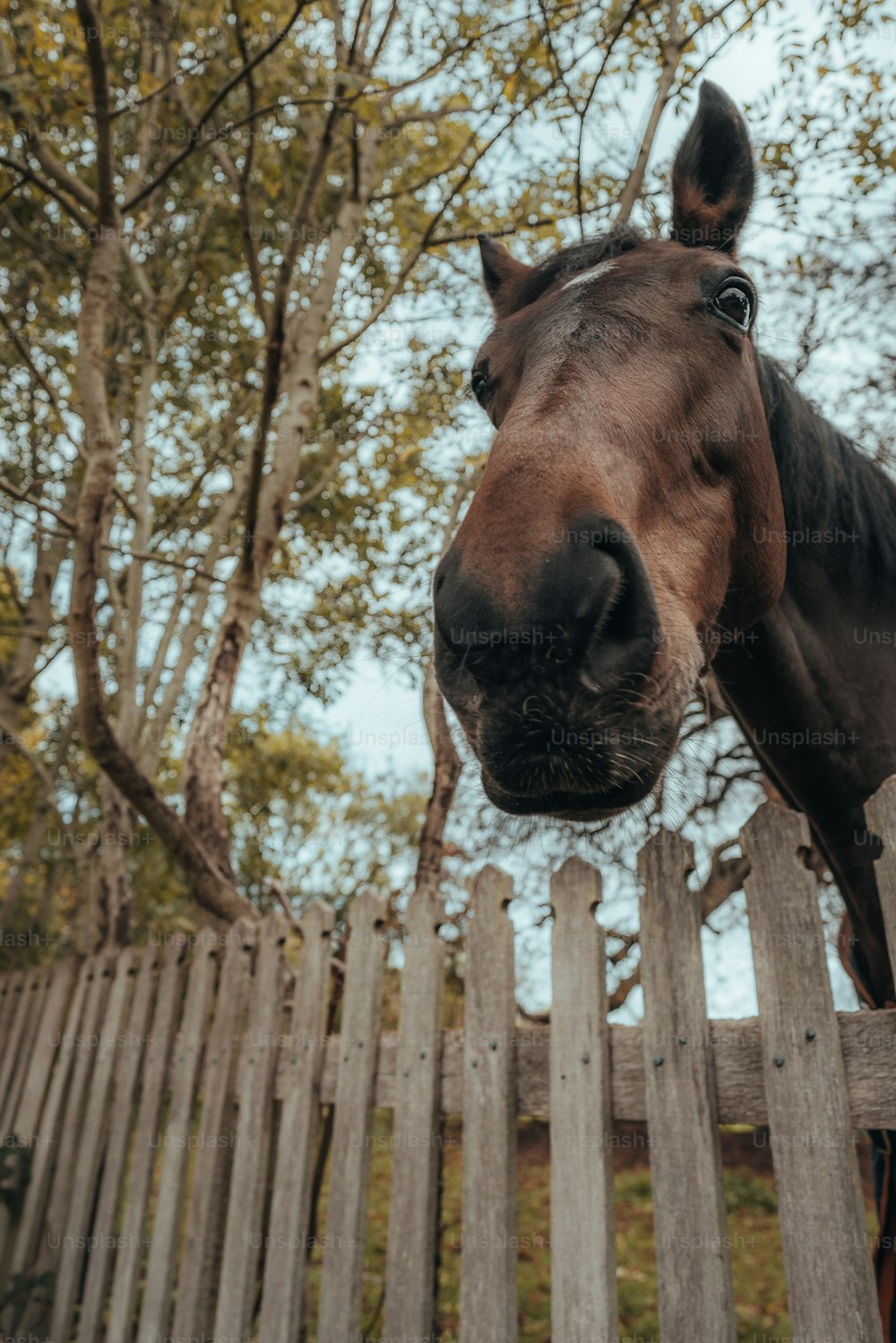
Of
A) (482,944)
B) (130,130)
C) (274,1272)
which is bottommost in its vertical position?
(274,1272)

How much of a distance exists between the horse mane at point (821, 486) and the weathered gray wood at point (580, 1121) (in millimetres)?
1224

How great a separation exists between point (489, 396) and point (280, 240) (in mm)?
5986

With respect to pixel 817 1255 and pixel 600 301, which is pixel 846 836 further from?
pixel 600 301

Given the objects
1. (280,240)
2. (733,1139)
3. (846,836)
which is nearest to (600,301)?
(846,836)

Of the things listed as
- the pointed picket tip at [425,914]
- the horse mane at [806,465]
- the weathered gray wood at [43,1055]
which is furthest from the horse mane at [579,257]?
the weathered gray wood at [43,1055]

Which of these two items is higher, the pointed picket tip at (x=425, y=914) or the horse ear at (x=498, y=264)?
the horse ear at (x=498, y=264)

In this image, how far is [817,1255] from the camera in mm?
1691

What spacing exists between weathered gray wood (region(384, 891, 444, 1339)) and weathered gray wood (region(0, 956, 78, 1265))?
3.21 meters

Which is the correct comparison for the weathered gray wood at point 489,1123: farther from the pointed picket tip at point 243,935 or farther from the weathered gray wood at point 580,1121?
the pointed picket tip at point 243,935

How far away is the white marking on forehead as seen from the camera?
2.16m

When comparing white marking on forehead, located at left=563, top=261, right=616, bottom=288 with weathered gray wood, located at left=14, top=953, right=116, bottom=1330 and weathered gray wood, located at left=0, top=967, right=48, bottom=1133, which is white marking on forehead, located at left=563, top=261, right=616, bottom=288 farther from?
weathered gray wood, located at left=0, top=967, right=48, bottom=1133

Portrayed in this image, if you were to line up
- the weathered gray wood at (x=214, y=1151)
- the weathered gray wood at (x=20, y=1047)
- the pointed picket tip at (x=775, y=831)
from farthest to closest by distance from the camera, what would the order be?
the weathered gray wood at (x=20, y=1047) → the weathered gray wood at (x=214, y=1151) → the pointed picket tip at (x=775, y=831)

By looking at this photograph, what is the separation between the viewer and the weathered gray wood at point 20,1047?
17.2ft

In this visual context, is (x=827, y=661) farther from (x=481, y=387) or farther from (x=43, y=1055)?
(x=43, y=1055)
